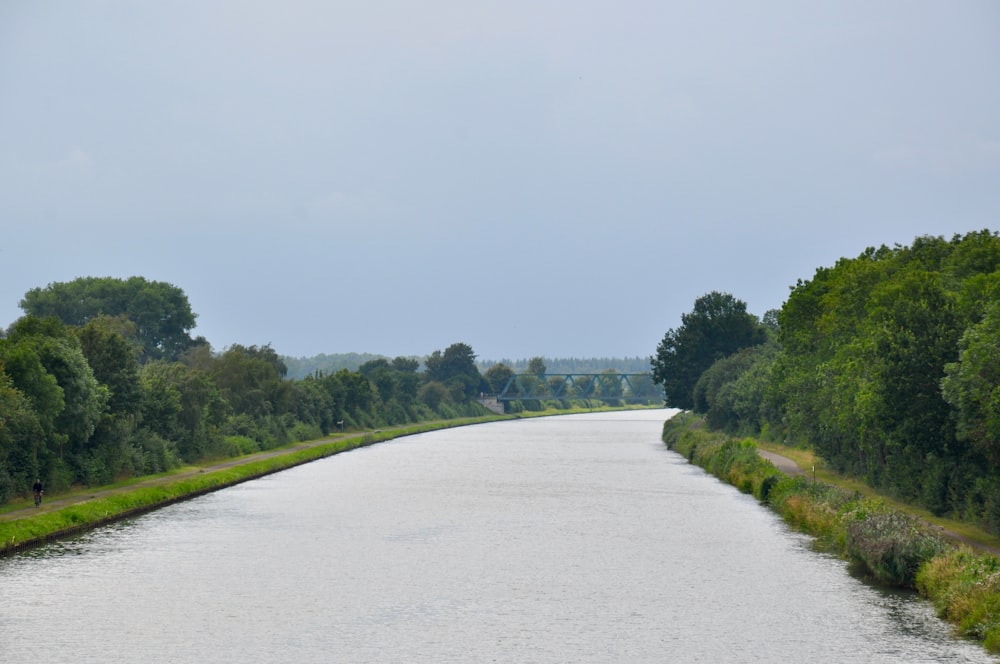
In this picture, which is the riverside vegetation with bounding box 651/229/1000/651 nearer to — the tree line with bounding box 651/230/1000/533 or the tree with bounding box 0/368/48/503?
the tree line with bounding box 651/230/1000/533

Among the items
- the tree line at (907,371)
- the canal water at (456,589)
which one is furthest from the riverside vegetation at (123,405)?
the tree line at (907,371)

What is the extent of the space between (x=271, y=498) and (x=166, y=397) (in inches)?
646

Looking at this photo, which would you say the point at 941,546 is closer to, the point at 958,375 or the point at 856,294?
the point at 958,375

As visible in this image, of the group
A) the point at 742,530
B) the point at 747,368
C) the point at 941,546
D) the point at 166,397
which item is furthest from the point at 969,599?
the point at 747,368

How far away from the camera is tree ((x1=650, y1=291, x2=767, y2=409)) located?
152875mm

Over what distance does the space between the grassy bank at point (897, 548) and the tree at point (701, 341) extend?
75.1m

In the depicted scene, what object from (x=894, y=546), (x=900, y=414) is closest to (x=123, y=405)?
(x=900, y=414)

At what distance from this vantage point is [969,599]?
35719 mm

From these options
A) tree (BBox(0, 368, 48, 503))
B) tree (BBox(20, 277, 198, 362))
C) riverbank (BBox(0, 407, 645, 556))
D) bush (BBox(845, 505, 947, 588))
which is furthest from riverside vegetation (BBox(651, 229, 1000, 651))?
tree (BBox(20, 277, 198, 362))

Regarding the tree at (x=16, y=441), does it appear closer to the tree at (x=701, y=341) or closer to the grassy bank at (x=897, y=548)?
the grassy bank at (x=897, y=548)

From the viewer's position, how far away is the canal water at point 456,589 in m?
35.6

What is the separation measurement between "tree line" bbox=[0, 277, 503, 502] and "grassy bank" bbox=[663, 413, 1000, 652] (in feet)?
131

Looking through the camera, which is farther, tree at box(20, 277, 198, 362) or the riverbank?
tree at box(20, 277, 198, 362)

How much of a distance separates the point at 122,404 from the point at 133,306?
109 metres
